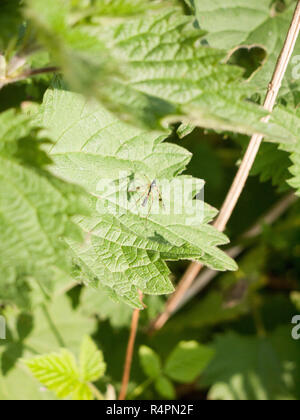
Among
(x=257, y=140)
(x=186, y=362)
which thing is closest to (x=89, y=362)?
(x=186, y=362)

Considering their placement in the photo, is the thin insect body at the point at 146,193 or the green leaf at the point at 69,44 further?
the thin insect body at the point at 146,193

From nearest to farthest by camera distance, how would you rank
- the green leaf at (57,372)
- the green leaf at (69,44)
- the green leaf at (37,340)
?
1. the green leaf at (69,44)
2. the green leaf at (57,372)
3. the green leaf at (37,340)

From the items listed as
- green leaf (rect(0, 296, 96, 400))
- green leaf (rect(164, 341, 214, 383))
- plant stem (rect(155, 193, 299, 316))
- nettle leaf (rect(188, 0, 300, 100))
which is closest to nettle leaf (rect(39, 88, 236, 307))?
nettle leaf (rect(188, 0, 300, 100))

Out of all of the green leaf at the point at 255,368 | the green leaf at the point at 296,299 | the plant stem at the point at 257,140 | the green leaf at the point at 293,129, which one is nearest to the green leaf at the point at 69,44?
the plant stem at the point at 257,140

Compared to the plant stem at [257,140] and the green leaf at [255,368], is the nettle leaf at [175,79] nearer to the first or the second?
the plant stem at [257,140]

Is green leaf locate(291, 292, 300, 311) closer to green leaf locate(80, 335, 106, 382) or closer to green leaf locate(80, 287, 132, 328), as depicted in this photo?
green leaf locate(80, 287, 132, 328)
